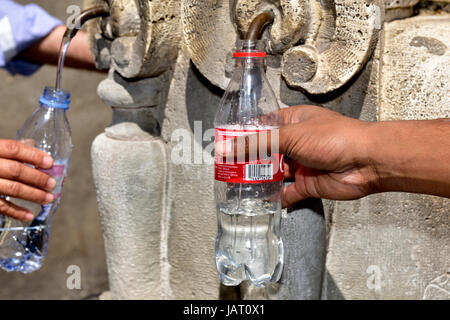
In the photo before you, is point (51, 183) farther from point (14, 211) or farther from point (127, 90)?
point (127, 90)

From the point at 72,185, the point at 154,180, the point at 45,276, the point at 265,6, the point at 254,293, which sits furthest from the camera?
the point at 72,185

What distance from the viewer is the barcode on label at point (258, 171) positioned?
1006mm

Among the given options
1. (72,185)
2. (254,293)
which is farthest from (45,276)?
(254,293)

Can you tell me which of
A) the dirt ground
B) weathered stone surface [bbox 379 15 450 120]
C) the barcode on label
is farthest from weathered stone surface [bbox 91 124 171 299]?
the dirt ground

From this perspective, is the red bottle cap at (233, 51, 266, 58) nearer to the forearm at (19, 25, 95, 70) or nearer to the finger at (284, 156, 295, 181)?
the finger at (284, 156, 295, 181)

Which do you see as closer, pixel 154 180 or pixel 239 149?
pixel 239 149

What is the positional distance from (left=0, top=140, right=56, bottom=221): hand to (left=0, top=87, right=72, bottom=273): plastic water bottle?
35mm

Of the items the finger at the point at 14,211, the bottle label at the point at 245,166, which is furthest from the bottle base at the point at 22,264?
the bottle label at the point at 245,166

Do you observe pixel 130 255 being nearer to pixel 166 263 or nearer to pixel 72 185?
pixel 166 263

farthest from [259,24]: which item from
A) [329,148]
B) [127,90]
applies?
[127,90]

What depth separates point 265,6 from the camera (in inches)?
46.3

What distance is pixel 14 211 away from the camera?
4.49ft

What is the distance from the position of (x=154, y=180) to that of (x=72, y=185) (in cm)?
208

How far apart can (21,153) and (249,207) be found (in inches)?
20.4
